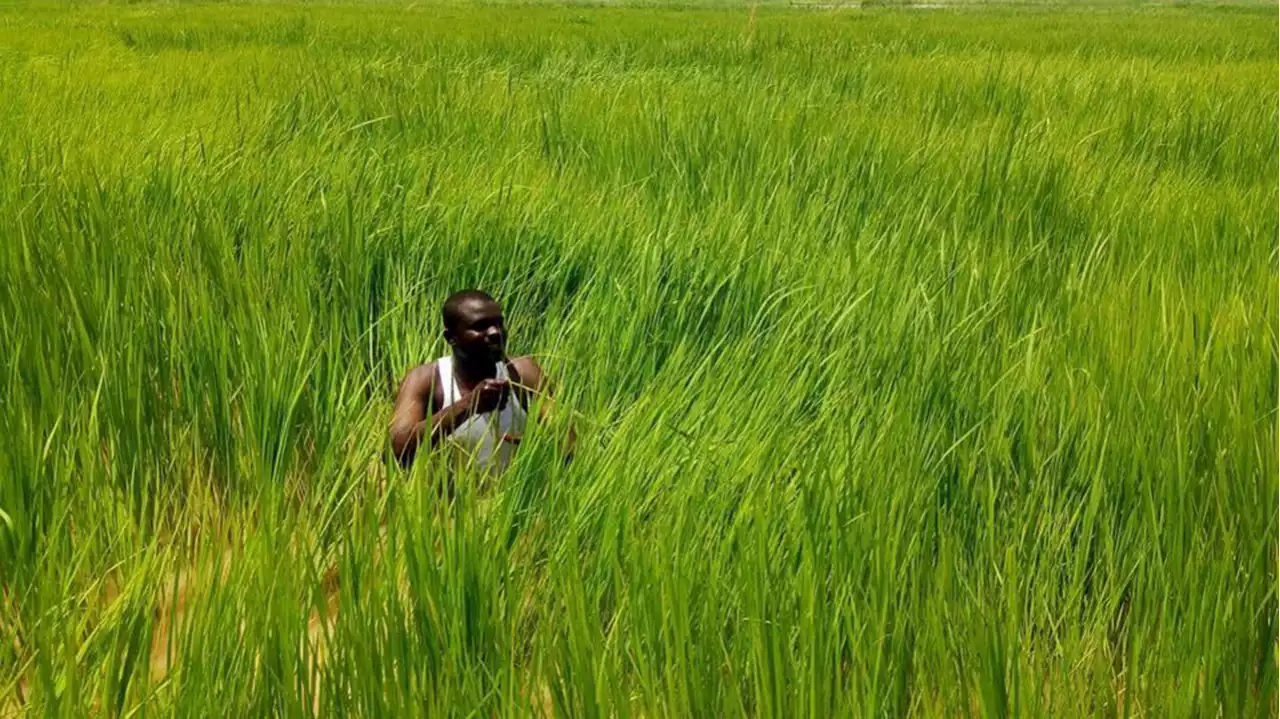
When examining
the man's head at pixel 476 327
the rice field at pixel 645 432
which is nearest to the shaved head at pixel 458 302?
the man's head at pixel 476 327

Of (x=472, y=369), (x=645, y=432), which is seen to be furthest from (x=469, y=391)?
(x=645, y=432)

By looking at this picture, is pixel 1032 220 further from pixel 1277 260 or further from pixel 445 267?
pixel 445 267

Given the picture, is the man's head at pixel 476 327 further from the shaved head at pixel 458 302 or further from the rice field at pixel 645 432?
the rice field at pixel 645 432

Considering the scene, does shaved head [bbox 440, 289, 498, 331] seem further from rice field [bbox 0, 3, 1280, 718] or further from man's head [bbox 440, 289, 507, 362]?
rice field [bbox 0, 3, 1280, 718]

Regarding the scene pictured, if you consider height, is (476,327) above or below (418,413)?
above

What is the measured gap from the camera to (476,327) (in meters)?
1.21

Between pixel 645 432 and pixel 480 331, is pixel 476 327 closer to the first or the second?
pixel 480 331

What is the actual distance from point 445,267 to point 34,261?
1.97 ft

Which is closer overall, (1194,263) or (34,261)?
(34,261)

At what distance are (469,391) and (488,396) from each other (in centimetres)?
6

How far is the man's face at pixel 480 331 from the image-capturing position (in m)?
1.20

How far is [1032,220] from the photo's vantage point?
207cm

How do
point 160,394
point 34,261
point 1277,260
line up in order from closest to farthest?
1. point 160,394
2. point 34,261
3. point 1277,260

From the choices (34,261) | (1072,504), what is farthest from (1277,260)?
(34,261)
